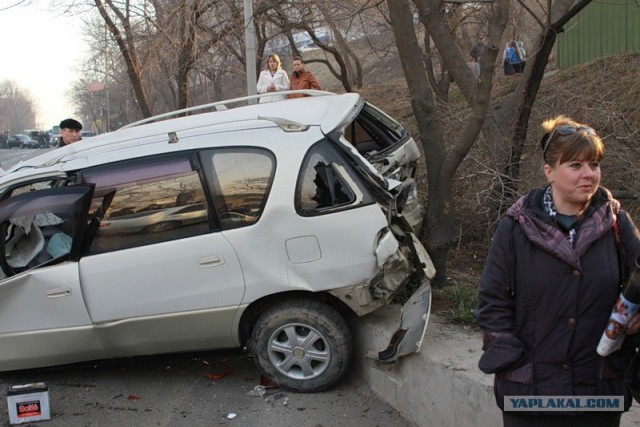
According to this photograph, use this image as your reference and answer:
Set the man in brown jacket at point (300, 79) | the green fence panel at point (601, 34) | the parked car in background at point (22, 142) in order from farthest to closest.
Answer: the parked car in background at point (22, 142)
the green fence panel at point (601, 34)
the man in brown jacket at point (300, 79)

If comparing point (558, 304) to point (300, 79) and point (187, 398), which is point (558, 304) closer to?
point (187, 398)

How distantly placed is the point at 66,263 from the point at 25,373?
1177 millimetres

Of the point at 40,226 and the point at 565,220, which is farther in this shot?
the point at 40,226

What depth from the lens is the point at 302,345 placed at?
4.38m

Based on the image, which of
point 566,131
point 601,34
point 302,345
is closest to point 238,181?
point 302,345

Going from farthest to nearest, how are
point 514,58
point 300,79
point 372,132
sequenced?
1. point 514,58
2. point 300,79
3. point 372,132

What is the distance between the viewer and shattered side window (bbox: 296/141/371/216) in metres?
4.30

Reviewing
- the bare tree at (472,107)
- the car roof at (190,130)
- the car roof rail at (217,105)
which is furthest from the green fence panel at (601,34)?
the car roof at (190,130)

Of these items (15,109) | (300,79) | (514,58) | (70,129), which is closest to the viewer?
(70,129)

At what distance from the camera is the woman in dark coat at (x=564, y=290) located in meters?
2.14

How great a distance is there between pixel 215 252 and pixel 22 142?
83.5m

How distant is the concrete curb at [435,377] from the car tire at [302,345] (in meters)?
0.24

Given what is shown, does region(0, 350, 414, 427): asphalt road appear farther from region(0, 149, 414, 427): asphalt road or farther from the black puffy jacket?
the black puffy jacket

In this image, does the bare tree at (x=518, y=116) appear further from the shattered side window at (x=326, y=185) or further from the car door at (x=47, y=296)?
the car door at (x=47, y=296)
